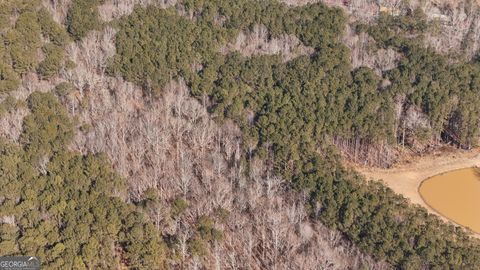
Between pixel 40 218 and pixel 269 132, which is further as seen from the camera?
pixel 269 132

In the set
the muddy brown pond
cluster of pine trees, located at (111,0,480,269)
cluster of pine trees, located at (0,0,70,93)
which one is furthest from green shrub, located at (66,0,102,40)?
the muddy brown pond

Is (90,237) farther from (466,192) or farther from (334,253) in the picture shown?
(466,192)

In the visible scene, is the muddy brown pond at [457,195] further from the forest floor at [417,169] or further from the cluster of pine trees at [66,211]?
the cluster of pine trees at [66,211]

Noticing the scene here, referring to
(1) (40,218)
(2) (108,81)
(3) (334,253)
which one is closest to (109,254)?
(1) (40,218)

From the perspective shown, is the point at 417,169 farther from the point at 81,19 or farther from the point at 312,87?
the point at 81,19

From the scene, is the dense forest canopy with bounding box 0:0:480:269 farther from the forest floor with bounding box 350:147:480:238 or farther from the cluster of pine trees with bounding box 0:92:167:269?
the forest floor with bounding box 350:147:480:238

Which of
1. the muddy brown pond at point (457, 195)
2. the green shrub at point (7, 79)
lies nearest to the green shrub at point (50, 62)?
the green shrub at point (7, 79)
